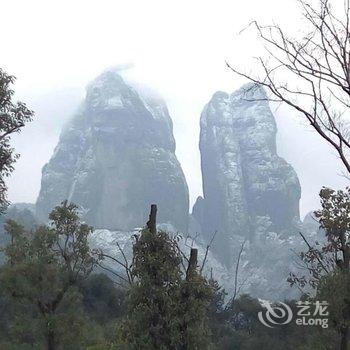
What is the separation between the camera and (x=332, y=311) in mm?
16328

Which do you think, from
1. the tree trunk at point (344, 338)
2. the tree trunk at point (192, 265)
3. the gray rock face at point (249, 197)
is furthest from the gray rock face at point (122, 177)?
the tree trunk at point (192, 265)

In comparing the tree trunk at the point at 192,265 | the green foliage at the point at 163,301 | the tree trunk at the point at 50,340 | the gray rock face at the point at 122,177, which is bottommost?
the tree trunk at the point at 50,340

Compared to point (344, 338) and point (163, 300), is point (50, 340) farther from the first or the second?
point (344, 338)

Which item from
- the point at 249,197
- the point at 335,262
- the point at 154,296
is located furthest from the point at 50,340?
the point at 249,197

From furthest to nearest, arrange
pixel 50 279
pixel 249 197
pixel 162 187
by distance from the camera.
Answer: pixel 249 197 < pixel 162 187 < pixel 50 279

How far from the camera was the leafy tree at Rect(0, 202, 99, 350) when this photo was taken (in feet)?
70.9

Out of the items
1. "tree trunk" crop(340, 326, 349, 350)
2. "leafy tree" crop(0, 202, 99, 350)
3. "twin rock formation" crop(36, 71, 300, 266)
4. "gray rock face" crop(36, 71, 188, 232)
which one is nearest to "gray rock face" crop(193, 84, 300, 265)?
"twin rock formation" crop(36, 71, 300, 266)

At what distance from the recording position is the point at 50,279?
21.9 metres

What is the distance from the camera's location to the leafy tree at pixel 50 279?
70.9 ft

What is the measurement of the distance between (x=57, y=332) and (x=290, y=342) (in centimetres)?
2195

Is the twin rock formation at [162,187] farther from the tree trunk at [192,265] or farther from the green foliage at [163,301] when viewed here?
the green foliage at [163,301]

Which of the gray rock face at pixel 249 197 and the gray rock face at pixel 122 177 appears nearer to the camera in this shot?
the gray rock face at pixel 249 197

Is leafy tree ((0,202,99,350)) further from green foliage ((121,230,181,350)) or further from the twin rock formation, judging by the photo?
the twin rock formation

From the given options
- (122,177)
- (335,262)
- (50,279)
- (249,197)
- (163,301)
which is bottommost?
(163,301)
